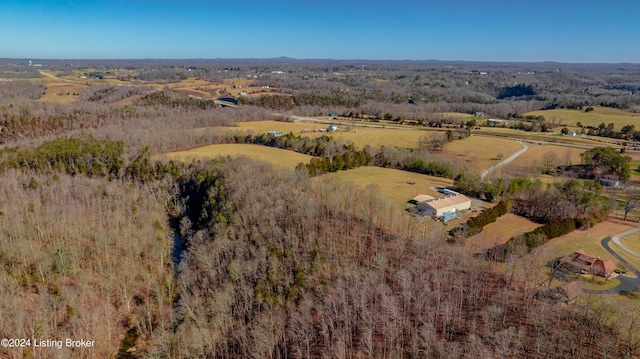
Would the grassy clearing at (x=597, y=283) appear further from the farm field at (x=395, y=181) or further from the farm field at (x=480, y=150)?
the farm field at (x=480, y=150)

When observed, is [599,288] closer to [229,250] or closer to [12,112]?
[229,250]

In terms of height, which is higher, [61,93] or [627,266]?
[61,93]

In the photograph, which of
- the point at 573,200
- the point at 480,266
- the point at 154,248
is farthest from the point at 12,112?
the point at 573,200

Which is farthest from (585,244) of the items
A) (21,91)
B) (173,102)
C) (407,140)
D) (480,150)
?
(21,91)

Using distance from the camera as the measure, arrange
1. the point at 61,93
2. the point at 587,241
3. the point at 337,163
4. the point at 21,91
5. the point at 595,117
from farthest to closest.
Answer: the point at 61,93 → the point at 21,91 → the point at 595,117 → the point at 337,163 → the point at 587,241

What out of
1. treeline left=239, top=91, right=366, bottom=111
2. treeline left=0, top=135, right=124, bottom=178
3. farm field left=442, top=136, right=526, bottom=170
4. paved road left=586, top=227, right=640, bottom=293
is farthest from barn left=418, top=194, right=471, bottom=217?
treeline left=239, top=91, right=366, bottom=111

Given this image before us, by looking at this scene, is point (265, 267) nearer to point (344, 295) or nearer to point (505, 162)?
point (344, 295)
